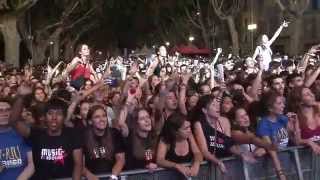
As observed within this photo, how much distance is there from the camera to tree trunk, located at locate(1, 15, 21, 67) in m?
35.1

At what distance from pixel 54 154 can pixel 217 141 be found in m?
1.82

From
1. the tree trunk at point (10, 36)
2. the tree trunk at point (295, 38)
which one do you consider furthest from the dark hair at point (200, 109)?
the tree trunk at point (295, 38)

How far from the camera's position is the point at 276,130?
26.4 feet

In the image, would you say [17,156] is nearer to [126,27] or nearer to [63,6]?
[63,6]

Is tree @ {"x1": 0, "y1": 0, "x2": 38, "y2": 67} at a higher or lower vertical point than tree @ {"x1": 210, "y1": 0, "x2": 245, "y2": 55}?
lower

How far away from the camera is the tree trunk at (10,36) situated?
35062mm

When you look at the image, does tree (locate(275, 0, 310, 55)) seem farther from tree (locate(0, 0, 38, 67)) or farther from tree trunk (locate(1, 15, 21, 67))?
tree trunk (locate(1, 15, 21, 67))

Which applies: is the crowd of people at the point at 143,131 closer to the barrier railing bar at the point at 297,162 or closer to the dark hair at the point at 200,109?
the dark hair at the point at 200,109

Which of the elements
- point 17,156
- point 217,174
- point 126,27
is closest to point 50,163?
point 17,156

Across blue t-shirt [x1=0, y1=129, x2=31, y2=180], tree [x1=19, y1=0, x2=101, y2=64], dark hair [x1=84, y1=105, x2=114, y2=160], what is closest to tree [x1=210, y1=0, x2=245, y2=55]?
tree [x1=19, y1=0, x2=101, y2=64]

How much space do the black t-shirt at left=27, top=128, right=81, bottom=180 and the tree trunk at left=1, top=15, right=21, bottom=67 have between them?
2847cm

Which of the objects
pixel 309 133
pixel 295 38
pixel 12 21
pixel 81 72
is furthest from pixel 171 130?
pixel 295 38

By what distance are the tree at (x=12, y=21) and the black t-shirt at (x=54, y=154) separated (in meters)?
26.3

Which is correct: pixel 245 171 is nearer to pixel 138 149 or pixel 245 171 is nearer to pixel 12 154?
pixel 138 149
